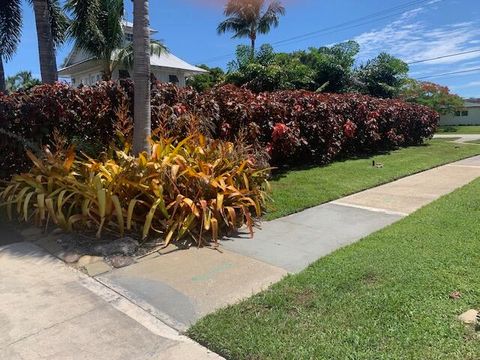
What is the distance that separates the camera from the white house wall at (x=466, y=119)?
167 feet

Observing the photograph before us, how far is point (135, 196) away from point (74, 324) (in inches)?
93.1

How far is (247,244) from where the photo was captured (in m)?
5.30

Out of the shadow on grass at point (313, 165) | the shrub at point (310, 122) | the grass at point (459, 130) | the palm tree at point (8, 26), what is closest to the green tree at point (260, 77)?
the shrub at point (310, 122)

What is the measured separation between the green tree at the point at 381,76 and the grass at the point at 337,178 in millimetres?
15292

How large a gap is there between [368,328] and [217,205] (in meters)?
2.83

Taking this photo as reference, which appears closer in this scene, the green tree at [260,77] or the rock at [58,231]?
the rock at [58,231]

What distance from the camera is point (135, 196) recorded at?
5562mm

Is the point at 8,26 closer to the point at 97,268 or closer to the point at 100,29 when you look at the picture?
the point at 100,29

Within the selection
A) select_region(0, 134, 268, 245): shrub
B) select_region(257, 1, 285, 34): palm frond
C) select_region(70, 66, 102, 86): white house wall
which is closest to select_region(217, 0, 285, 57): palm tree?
select_region(257, 1, 285, 34): palm frond

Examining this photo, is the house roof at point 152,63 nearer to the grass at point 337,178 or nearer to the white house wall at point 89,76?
the white house wall at point 89,76

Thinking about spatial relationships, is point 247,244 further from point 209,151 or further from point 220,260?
point 209,151

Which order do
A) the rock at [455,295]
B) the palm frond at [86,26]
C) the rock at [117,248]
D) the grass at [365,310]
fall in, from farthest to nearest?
the palm frond at [86,26] < the rock at [117,248] < the rock at [455,295] < the grass at [365,310]

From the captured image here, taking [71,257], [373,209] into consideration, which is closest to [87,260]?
[71,257]

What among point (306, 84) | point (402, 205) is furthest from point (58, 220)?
point (306, 84)
